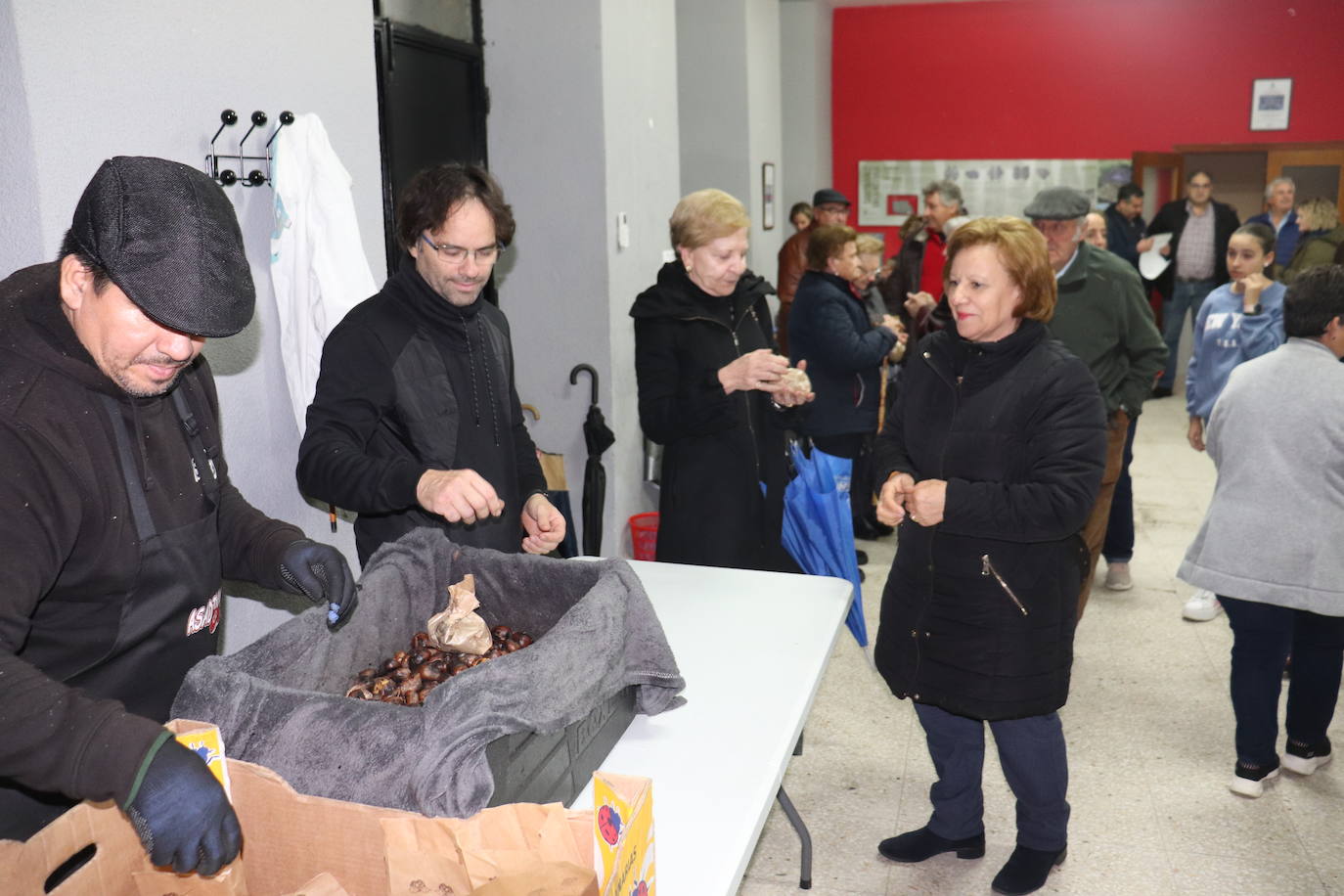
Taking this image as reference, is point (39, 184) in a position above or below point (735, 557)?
above

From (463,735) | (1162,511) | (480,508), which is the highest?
(480,508)

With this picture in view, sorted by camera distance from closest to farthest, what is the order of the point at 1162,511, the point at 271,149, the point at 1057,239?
the point at 271,149 < the point at 1057,239 < the point at 1162,511

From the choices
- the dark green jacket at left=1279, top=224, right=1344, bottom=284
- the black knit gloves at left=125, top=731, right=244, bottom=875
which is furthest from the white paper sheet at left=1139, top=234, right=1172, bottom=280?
the black knit gloves at left=125, top=731, right=244, bottom=875

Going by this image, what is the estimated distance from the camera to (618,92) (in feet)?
14.3

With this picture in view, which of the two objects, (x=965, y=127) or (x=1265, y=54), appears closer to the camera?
(x=1265, y=54)

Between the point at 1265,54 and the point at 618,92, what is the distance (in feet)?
24.8

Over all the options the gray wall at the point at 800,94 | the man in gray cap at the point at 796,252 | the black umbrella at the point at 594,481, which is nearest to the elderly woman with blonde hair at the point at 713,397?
the black umbrella at the point at 594,481

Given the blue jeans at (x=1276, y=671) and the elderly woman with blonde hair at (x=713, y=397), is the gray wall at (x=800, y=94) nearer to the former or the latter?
the elderly woman with blonde hair at (x=713, y=397)

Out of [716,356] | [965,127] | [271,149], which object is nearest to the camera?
[271,149]

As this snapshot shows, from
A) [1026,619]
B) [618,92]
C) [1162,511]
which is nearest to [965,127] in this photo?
[1162,511]

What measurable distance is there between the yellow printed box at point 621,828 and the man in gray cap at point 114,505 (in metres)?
0.39

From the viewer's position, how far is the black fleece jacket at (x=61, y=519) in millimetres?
1143

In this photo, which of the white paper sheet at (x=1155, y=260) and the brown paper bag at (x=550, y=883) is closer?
the brown paper bag at (x=550, y=883)

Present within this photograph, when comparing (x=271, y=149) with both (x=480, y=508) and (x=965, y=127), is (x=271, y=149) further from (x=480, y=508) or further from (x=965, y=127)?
(x=965, y=127)
